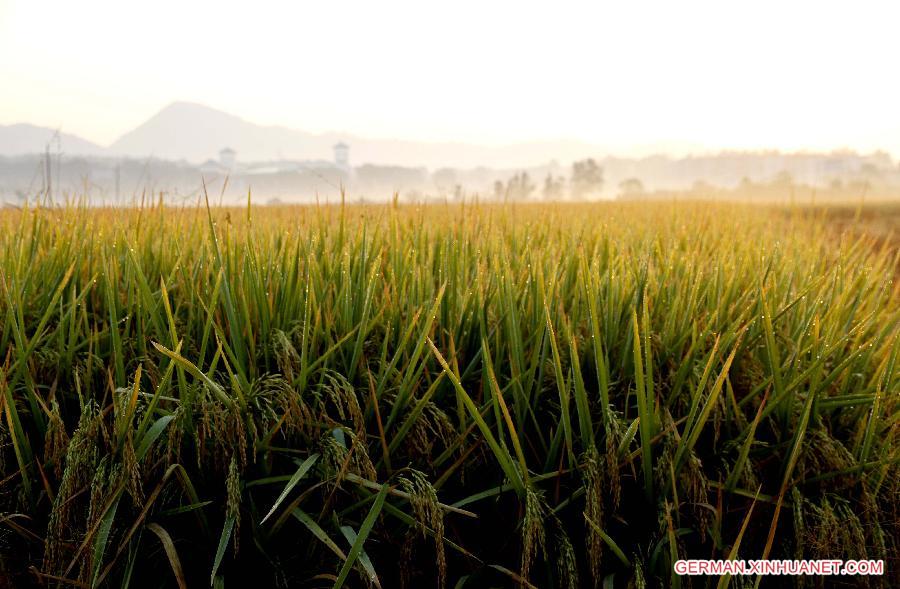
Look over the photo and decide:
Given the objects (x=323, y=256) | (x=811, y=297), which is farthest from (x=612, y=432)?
(x=811, y=297)

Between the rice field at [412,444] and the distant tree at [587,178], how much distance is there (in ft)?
212

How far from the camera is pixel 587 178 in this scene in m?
65.2

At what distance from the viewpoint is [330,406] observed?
183cm

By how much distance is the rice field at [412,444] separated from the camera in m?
1.53

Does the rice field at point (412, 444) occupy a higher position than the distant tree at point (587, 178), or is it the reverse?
the distant tree at point (587, 178)

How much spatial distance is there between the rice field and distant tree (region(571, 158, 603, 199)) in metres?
64.7

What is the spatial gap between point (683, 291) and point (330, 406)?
1.36 meters

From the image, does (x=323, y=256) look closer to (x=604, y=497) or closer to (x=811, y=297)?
(x=604, y=497)

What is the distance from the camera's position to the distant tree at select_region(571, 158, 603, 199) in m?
64.8

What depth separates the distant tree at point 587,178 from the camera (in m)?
64.8

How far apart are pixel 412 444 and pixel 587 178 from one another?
218ft

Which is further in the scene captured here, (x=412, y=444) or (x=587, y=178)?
(x=587, y=178)

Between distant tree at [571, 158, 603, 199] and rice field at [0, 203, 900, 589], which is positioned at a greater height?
distant tree at [571, 158, 603, 199]

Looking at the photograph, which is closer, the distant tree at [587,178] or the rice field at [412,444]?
the rice field at [412,444]
